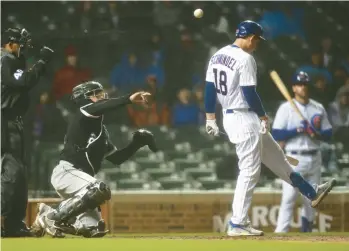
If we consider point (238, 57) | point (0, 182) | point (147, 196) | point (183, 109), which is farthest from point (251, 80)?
point (183, 109)

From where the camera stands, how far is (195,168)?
571 inches

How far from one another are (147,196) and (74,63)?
8.95ft

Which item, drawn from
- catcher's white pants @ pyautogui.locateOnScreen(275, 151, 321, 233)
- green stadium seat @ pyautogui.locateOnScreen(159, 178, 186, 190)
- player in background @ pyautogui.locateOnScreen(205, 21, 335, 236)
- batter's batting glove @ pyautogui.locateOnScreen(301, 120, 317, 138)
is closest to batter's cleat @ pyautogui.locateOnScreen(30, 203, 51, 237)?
player in background @ pyautogui.locateOnScreen(205, 21, 335, 236)

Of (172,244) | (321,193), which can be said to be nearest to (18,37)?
(172,244)

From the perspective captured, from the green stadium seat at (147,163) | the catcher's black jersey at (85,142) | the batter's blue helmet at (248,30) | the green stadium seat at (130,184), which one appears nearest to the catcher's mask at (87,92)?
the catcher's black jersey at (85,142)

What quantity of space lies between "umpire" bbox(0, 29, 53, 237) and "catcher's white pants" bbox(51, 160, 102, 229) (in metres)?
0.44

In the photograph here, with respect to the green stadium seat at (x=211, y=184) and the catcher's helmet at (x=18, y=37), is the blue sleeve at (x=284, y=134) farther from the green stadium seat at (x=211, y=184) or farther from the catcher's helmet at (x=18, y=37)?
the catcher's helmet at (x=18, y=37)

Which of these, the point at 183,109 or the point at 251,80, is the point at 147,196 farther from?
the point at 251,80

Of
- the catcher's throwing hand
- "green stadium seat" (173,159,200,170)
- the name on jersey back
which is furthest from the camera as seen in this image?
"green stadium seat" (173,159,200,170)

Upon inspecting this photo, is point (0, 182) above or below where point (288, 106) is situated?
below

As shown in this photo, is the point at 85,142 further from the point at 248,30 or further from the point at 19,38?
the point at 248,30

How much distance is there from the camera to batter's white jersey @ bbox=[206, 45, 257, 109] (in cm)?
906

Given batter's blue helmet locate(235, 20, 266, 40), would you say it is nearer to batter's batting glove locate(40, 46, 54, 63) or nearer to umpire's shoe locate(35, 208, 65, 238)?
batter's batting glove locate(40, 46, 54, 63)

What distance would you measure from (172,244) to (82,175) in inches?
52.8
